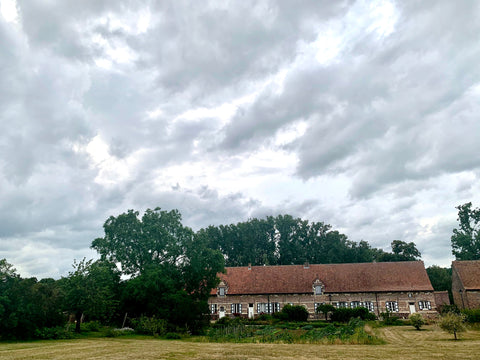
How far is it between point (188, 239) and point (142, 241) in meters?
4.12

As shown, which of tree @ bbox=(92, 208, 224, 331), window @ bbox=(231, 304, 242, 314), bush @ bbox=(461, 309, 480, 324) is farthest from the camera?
window @ bbox=(231, 304, 242, 314)

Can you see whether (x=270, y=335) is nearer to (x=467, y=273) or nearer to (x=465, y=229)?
(x=467, y=273)

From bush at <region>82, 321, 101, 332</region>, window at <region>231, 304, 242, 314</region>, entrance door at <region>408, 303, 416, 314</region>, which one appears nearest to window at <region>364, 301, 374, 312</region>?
entrance door at <region>408, 303, 416, 314</region>

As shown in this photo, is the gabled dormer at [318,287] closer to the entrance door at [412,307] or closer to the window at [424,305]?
the entrance door at [412,307]

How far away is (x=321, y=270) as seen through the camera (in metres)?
47.5

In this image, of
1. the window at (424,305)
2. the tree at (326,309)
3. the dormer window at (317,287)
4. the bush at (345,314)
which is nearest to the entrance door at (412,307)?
the window at (424,305)

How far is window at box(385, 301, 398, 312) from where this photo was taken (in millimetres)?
42500

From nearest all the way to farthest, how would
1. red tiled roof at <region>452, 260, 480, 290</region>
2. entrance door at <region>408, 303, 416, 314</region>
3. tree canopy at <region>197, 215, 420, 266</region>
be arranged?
red tiled roof at <region>452, 260, 480, 290</region>, entrance door at <region>408, 303, 416, 314</region>, tree canopy at <region>197, 215, 420, 266</region>

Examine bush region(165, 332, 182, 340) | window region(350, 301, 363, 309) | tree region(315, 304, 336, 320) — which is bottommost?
bush region(165, 332, 182, 340)

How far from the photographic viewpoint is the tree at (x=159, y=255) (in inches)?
1219

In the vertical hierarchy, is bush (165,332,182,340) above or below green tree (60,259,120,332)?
below

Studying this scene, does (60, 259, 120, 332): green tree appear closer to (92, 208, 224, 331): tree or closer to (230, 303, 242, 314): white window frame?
(92, 208, 224, 331): tree

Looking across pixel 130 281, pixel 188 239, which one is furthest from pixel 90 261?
pixel 188 239

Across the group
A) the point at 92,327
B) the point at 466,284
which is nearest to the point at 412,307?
the point at 466,284
